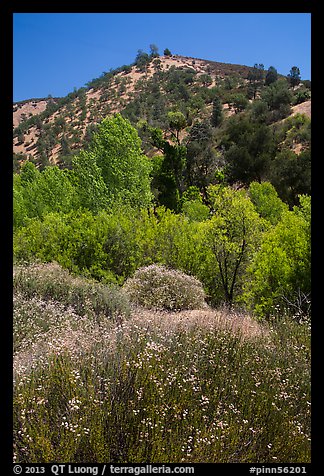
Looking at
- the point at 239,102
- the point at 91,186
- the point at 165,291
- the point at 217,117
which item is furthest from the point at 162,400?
the point at 239,102

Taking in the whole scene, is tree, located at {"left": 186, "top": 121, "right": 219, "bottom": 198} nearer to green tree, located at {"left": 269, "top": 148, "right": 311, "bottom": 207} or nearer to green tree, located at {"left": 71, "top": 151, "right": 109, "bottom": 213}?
green tree, located at {"left": 269, "top": 148, "right": 311, "bottom": 207}

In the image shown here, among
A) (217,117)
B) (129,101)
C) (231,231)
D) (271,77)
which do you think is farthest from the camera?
(129,101)

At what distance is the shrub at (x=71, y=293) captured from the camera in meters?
9.40

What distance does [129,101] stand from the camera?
6662cm

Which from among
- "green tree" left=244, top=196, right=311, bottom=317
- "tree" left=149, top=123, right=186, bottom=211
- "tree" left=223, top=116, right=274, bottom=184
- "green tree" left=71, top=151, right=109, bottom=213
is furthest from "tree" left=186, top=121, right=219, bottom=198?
"green tree" left=244, top=196, right=311, bottom=317

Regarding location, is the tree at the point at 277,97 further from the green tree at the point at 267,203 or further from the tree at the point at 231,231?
the tree at the point at 231,231

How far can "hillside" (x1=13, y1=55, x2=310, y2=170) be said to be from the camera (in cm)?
5744

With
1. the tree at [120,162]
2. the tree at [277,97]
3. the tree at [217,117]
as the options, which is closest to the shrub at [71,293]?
the tree at [120,162]

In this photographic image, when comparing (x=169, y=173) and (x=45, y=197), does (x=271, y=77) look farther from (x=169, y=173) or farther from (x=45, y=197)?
(x=45, y=197)

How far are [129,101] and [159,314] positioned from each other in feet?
205
